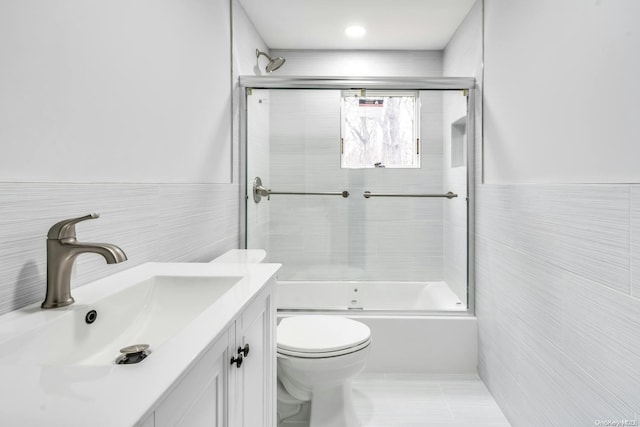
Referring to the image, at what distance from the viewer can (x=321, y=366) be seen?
1.66 m

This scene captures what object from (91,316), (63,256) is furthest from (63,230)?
(91,316)

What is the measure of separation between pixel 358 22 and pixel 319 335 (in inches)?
84.9

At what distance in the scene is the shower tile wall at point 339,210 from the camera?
2621 millimetres

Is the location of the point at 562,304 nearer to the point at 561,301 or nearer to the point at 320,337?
the point at 561,301

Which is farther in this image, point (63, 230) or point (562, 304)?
point (562, 304)

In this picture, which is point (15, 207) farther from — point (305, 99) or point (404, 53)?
point (404, 53)

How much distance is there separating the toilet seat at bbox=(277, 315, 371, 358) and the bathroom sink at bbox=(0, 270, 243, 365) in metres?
0.67

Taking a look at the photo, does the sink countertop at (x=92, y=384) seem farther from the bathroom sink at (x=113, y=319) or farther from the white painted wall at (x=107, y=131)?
the white painted wall at (x=107, y=131)

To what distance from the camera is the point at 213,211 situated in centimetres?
209

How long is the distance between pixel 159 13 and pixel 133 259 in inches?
35.7

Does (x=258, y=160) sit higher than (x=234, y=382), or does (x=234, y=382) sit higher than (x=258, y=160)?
(x=258, y=160)

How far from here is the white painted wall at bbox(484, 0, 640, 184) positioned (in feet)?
3.69

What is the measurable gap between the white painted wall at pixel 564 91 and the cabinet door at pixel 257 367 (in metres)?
1.06

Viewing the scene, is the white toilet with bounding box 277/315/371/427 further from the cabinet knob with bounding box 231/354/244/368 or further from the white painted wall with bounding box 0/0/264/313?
the cabinet knob with bounding box 231/354/244/368
